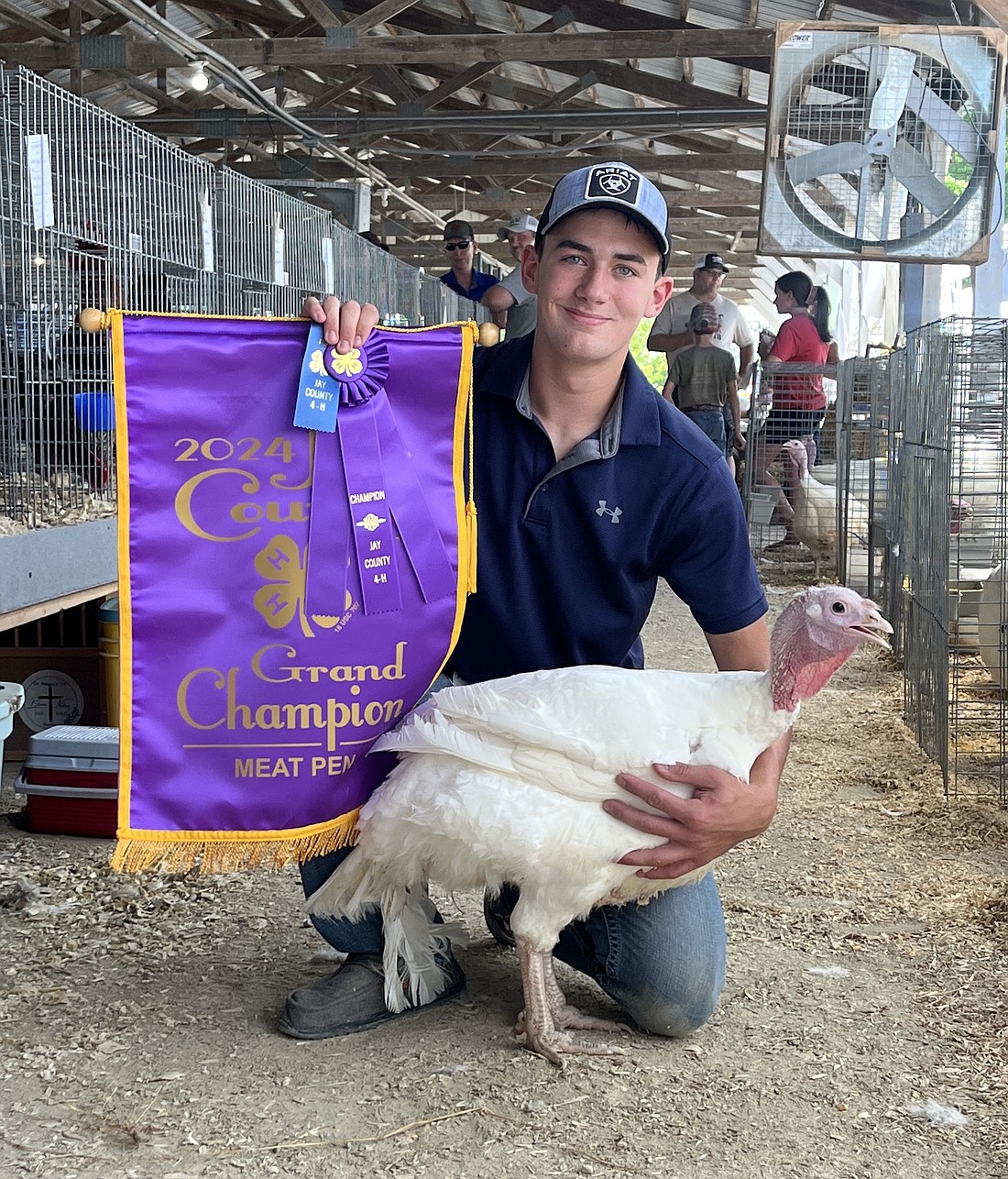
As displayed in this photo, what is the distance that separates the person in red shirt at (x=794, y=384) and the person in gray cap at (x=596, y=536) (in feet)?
22.7

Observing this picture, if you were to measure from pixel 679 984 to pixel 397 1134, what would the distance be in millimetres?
580

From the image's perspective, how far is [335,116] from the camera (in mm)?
10859

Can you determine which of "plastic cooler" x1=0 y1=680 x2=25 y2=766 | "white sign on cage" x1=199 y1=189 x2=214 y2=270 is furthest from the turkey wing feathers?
"white sign on cage" x1=199 y1=189 x2=214 y2=270

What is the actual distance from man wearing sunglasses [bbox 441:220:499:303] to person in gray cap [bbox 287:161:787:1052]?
595 centimetres

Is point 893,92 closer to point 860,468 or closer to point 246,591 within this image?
point 860,468

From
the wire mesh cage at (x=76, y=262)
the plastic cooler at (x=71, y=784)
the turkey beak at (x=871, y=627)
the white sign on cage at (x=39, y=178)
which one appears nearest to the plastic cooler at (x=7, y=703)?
the plastic cooler at (x=71, y=784)

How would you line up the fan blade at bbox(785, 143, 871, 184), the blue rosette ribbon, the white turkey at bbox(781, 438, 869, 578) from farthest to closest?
the white turkey at bbox(781, 438, 869, 578) → the fan blade at bbox(785, 143, 871, 184) → the blue rosette ribbon

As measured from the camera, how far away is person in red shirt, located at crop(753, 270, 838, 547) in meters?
Result: 9.15

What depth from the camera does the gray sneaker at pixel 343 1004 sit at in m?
2.27

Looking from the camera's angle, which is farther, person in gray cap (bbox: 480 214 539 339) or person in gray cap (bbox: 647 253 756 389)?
person in gray cap (bbox: 647 253 756 389)

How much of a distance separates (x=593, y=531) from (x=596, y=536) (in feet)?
0.04

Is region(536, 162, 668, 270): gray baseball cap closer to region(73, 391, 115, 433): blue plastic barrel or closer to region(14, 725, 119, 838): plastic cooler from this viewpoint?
region(14, 725, 119, 838): plastic cooler

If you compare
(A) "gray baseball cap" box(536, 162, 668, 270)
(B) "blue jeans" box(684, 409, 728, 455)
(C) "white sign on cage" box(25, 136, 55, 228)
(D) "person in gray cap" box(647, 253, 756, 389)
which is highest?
(D) "person in gray cap" box(647, 253, 756, 389)

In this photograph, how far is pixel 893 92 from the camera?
5922 millimetres
